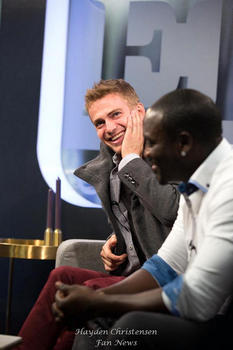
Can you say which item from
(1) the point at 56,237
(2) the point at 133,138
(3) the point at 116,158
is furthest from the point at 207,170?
(1) the point at 56,237

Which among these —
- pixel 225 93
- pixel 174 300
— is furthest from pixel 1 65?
pixel 174 300

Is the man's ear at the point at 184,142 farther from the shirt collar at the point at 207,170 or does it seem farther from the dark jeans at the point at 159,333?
the dark jeans at the point at 159,333

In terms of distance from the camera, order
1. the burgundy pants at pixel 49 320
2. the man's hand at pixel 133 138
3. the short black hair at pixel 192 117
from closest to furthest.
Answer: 1. the short black hair at pixel 192 117
2. the burgundy pants at pixel 49 320
3. the man's hand at pixel 133 138

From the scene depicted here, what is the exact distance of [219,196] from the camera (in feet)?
4.42

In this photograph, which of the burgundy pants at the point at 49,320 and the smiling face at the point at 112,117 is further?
the smiling face at the point at 112,117

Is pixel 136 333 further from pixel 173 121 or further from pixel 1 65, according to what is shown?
pixel 1 65

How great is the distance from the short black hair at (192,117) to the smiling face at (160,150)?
19 millimetres

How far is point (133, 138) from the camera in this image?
7.63 feet

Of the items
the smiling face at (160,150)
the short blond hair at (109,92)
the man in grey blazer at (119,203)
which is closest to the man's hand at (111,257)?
the man in grey blazer at (119,203)

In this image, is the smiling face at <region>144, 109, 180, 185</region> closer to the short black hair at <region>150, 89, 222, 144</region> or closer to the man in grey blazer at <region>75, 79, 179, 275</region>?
the short black hair at <region>150, 89, 222, 144</region>

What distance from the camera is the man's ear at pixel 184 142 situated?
1421 millimetres

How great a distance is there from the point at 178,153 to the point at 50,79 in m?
2.25

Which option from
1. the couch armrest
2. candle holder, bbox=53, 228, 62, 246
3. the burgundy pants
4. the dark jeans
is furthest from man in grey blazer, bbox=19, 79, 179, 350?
the dark jeans

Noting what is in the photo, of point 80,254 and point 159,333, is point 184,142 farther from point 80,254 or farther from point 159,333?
point 80,254
